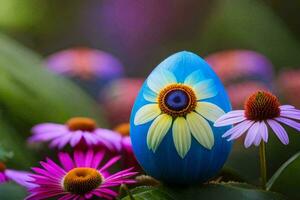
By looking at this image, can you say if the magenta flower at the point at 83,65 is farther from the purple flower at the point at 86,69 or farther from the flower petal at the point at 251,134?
the flower petal at the point at 251,134

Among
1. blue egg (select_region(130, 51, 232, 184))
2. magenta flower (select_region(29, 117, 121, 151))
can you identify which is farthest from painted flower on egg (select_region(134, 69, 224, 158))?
magenta flower (select_region(29, 117, 121, 151))

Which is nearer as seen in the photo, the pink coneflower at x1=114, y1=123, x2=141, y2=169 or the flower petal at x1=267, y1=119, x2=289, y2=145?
the flower petal at x1=267, y1=119, x2=289, y2=145

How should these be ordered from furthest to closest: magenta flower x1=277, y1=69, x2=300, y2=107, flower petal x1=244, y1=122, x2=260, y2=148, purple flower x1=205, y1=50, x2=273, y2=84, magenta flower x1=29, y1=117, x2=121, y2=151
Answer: purple flower x1=205, y1=50, x2=273, y2=84 < magenta flower x1=277, y1=69, x2=300, y2=107 < magenta flower x1=29, y1=117, x2=121, y2=151 < flower petal x1=244, y1=122, x2=260, y2=148

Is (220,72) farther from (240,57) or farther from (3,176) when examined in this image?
(3,176)

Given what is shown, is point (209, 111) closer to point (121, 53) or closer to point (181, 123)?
point (181, 123)

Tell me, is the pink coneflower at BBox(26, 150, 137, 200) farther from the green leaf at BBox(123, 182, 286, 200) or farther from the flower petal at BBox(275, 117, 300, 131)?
the flower petal at BBox(275, 117, 300, 131)

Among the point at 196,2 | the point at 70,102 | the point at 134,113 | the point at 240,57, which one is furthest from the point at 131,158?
the point at 196,2
